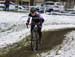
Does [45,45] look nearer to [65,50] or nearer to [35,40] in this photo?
[35,40]

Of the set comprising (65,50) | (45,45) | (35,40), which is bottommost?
(45,45)

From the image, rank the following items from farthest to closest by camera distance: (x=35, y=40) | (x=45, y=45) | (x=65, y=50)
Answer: (x=45, y=45) < (x=35, y=40) < (x=65, y=50)

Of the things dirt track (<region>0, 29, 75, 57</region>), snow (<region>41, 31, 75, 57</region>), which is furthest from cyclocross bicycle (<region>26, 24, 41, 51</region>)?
snow (<region>41, 31, 75, 57</region>)

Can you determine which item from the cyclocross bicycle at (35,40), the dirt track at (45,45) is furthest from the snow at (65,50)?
the cyclocross bicycle at (35,40)

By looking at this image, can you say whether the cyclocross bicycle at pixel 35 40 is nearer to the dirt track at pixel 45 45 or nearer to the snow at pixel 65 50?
the dirt track at pixel 45 45

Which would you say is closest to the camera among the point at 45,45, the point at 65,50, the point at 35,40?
the point at 65,50

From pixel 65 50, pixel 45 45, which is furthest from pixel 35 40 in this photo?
pixel 65 50

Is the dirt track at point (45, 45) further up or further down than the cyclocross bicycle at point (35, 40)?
further down

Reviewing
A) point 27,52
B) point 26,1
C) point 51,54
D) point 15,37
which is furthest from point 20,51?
point 26,1

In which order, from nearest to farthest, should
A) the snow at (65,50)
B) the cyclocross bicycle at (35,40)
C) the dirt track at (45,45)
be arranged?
the snow at (65,50) → the dirt track at (45,45) → the cyclocross bicycle at (35,40)

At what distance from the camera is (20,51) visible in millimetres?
15031

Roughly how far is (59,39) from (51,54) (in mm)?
3805

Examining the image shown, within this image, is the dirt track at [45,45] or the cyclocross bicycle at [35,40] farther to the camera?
the cyclocross bicycle at [35,40]

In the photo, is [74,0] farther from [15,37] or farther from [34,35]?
[34,35]
